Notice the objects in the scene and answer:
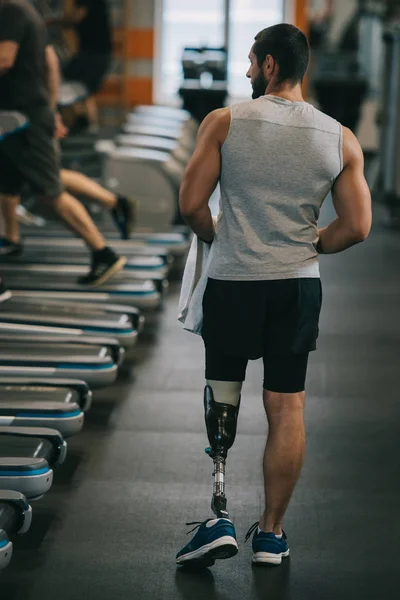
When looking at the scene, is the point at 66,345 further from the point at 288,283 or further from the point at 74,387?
the point at 288,283

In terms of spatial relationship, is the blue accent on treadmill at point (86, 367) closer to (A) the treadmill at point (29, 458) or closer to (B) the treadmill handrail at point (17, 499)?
(A) the treadmill at point (29, 458)

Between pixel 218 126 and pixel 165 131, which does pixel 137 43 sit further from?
pixel 218 126

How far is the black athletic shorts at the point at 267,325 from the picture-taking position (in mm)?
2584

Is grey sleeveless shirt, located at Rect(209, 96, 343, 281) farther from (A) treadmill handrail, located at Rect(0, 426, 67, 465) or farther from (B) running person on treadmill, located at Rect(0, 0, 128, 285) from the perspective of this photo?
(B) running person on treadmill, located at Rect(0, 0, 128, 285)

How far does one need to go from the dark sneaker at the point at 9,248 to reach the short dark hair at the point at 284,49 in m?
3.80

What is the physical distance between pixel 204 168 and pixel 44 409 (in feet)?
4.23

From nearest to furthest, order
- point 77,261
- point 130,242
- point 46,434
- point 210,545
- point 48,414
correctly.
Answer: point 210,545 → point 46,434 → point 48,414 → point 77,261 → point 130,242

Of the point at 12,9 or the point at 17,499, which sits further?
the point at 12,9

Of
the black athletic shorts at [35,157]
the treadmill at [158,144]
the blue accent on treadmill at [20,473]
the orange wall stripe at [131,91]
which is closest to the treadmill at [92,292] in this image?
the black athletic shorts at [35,157]

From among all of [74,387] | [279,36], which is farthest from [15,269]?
[279,36]

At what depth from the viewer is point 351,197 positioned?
2568 mm

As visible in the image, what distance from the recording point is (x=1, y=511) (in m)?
2.66

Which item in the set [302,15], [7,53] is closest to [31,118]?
[7,53]

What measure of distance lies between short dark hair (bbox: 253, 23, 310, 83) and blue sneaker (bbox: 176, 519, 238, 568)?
109cm
